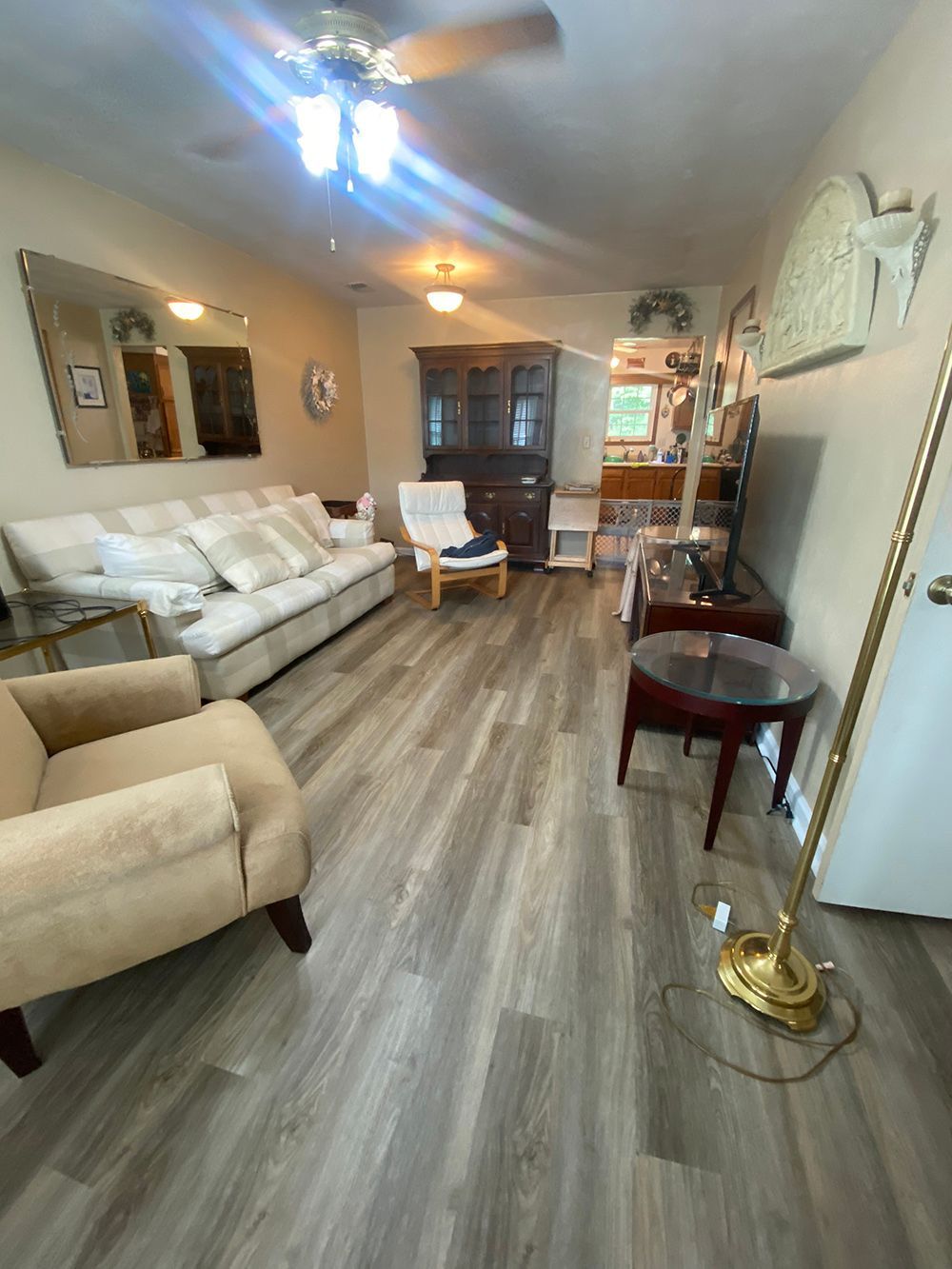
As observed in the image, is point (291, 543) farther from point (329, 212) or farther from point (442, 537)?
point (329, 212)

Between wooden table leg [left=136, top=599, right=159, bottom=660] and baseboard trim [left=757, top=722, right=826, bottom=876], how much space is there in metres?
2.52

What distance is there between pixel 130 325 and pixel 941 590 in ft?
12.3

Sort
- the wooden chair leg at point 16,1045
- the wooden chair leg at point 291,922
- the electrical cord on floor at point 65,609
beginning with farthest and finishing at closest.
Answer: the electrical cord on floor at point 65,609 < the wooden chair leg at point 291,922 < the wooden chair leg at point 16,1045

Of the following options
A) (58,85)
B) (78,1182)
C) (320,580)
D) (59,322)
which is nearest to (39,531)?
(59,322)

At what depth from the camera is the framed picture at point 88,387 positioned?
2.59m

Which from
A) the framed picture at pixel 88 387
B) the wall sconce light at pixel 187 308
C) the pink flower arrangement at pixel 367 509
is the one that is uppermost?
the wall sconce light at pixel 187 308

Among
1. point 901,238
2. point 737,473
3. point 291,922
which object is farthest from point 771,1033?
point 901,238

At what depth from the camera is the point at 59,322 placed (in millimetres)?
2504

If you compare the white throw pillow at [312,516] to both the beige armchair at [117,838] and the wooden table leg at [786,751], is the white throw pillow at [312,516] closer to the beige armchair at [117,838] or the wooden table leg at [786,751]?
the beige armchair at [117,838]

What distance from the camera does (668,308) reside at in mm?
4453

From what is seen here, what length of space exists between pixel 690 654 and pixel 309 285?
4453mm

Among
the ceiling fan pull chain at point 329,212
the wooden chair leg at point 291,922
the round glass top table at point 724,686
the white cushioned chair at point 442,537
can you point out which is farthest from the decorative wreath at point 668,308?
the wooden chair leg at point 291,922

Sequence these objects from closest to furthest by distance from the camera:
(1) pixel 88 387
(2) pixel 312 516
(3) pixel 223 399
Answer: (1) pixel 88 387 < (3) pixel 223 399 < (2) pixel 312 516

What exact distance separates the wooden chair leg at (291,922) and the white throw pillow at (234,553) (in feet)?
6.34
